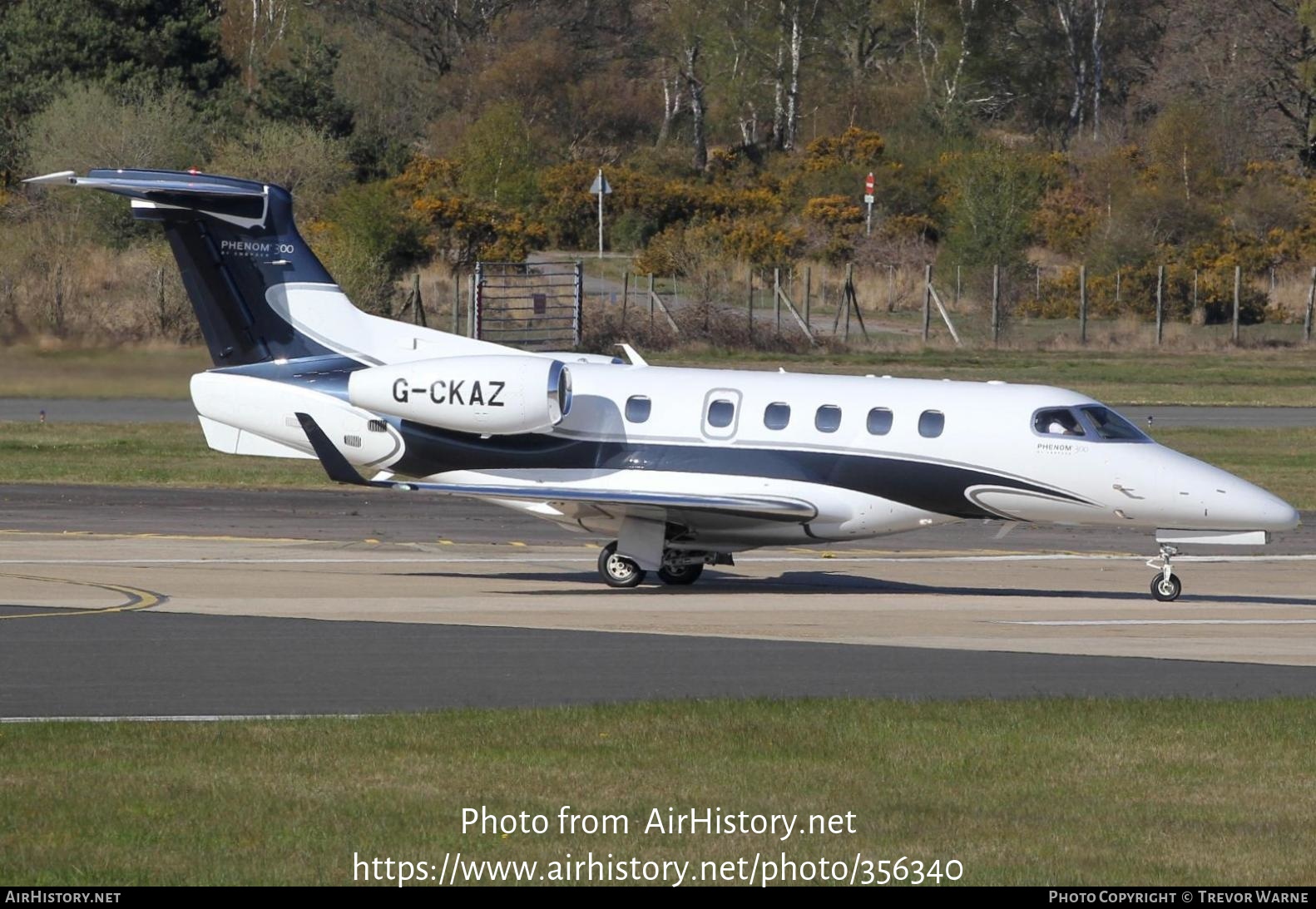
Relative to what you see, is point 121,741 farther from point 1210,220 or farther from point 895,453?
point 1210,220

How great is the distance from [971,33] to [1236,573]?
7512 cm

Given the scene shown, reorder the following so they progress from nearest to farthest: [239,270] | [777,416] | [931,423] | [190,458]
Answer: [931,423], [777,416], [239,270], [190,458]

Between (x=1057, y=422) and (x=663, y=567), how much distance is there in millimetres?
5140

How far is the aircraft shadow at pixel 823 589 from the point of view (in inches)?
870

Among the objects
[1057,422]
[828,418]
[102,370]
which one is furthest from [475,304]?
[1057,422]

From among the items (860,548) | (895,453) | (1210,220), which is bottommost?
(860,548)

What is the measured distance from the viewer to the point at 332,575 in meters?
22.8

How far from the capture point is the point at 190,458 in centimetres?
3603

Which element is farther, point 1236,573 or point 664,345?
point 664,345

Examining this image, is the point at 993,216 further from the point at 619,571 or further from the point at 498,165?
the point at 619,571

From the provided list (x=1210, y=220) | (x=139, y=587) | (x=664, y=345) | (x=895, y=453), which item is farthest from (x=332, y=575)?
(x=1210, y=220)

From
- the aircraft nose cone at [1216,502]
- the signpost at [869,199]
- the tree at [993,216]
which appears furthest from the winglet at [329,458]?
the signpost at [869,199]

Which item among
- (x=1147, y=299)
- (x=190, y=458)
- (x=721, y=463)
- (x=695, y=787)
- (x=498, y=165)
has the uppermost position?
(x=498, y=165)

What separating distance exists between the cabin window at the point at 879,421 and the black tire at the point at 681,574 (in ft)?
9.36
